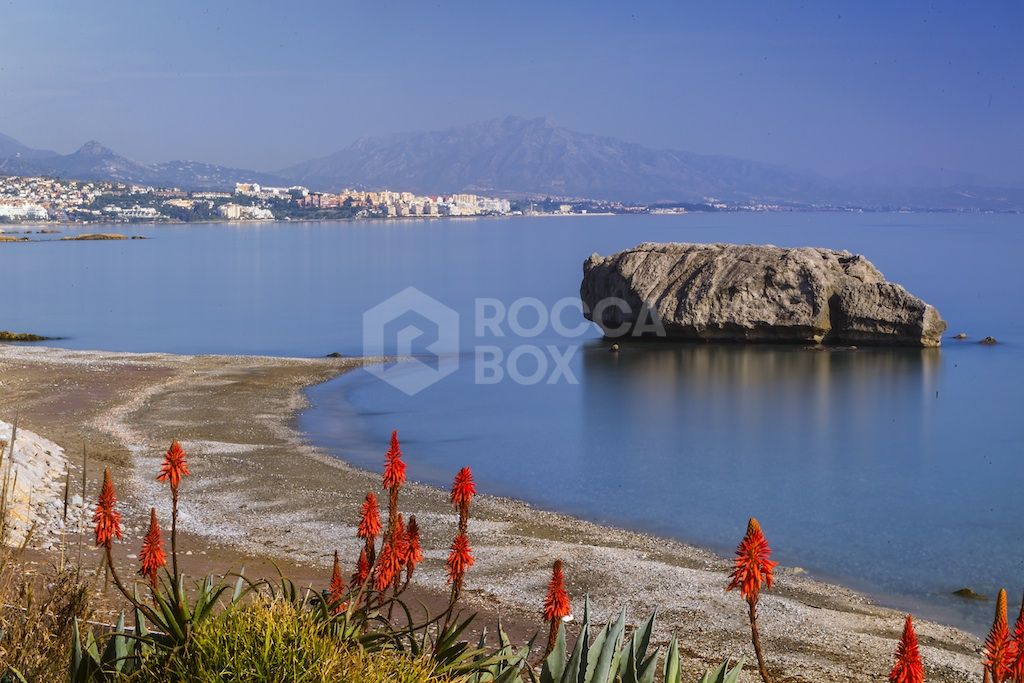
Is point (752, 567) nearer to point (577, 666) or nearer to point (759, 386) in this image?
point (577, 666)

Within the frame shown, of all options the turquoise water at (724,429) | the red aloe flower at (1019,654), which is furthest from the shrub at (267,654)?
the turquoise water at (724,429)

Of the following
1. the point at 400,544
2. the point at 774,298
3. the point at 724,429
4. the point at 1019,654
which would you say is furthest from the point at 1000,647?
the point at 774,298

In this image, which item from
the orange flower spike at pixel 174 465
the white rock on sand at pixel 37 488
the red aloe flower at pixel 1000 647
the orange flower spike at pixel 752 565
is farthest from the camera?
the white rock on sand at pixel 37 488

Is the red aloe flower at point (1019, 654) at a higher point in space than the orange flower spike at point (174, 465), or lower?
lower

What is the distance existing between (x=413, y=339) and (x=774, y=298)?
1332 centimetres

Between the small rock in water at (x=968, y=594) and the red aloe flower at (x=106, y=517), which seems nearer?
the red aloe flower at (x=106, y=517)

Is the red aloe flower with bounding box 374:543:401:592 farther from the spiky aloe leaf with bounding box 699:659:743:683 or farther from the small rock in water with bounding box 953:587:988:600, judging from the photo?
the small rock in water with bounding box 953:587:988:600

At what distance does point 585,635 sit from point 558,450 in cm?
1725

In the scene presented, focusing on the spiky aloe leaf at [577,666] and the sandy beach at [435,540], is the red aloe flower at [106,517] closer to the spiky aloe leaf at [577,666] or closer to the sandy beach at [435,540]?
the spiky aloe leaf at [577,666]

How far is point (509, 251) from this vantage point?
10056 centimetres

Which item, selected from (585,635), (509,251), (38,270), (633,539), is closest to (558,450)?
(633,539)

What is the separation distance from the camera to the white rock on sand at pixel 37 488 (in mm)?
11102

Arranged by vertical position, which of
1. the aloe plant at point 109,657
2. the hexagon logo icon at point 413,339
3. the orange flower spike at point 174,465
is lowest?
the hexagon logo icon at point 413,339

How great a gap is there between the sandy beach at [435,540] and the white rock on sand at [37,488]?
0.52m
